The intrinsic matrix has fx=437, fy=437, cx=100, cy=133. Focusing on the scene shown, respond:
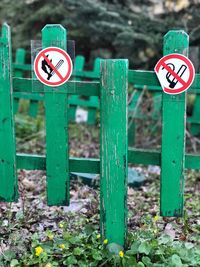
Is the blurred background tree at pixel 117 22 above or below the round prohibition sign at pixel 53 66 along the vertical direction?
above

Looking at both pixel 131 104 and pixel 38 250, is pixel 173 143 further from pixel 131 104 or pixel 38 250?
pixel 131 104

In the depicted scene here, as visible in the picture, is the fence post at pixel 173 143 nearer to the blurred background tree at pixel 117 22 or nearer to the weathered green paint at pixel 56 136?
the weathered green paint at pixel 56 136

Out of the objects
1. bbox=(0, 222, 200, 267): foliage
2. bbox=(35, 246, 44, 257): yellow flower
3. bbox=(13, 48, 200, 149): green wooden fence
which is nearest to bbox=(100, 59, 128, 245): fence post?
bbox=(0, 222, 200, 267): foliage

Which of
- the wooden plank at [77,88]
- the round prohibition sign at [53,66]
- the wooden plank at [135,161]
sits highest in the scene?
the round prohibition sign at [53,66]

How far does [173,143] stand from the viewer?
2.62 m

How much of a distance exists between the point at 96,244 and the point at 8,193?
67 cm

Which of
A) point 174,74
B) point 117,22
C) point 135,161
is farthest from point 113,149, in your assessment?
point 117,22

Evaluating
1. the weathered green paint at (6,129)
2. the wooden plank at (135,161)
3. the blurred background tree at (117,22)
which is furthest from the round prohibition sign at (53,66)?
the blurred background tree at (117,22)

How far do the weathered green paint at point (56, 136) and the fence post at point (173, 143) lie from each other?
603mm

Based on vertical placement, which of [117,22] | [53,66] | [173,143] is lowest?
[173,143]

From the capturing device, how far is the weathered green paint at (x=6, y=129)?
106 inches

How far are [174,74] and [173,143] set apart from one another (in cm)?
41

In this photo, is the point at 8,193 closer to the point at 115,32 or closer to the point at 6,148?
the point at 6,148

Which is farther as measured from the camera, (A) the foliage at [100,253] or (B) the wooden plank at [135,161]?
(B) the wooden plank at [135,161]
